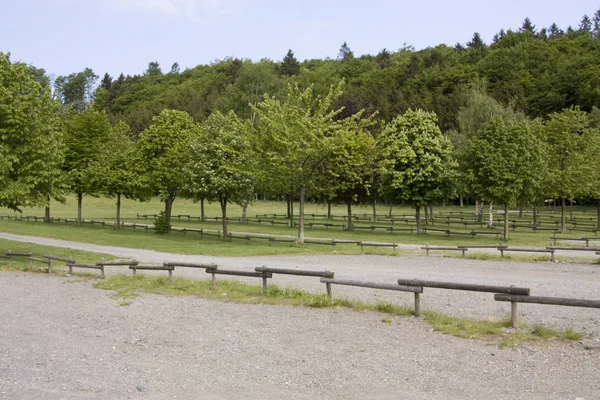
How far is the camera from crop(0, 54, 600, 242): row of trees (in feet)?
99.4

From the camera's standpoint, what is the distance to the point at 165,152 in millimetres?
49062

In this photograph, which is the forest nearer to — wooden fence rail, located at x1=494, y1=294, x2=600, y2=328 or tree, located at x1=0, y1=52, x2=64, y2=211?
tree, located at x1=0, y1=52, x2=64, y2=211

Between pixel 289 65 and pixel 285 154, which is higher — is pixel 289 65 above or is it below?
above

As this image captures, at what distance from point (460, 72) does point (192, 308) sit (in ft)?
401

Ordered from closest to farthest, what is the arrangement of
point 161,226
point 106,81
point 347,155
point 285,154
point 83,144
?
point 347,155 → point 285,154 → point 161,226 → point 83,144 → point 106,81

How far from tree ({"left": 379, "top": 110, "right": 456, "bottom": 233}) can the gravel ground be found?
3213 cm

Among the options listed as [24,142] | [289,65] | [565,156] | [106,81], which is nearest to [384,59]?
[289,65]

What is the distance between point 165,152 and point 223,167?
10.5m

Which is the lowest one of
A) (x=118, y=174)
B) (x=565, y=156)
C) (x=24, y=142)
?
(x=118, y=174)

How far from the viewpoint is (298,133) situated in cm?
3741

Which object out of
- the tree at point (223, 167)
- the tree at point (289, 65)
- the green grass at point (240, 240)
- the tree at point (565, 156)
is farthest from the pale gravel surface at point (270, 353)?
the tree at point (289, 65)

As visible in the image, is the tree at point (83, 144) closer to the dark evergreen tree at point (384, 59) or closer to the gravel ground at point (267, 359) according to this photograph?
the gravel ground at point (267, 359)

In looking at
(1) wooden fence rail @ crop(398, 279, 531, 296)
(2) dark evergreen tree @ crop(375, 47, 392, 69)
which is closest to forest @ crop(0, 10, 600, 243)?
(1) wooden fence rail @ crop(398, 279, 531, 296)

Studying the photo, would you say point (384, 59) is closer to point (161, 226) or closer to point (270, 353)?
point (161, 226)
